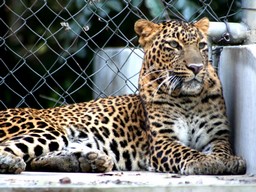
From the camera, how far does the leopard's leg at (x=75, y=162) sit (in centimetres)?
618

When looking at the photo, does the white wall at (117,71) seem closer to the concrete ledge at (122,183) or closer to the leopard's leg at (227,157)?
the leopard's leg at (227,157)

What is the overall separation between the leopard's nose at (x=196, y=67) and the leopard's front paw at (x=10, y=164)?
146 centimetres

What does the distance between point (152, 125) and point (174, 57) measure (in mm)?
507

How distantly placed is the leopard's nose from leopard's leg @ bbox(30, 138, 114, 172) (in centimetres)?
90

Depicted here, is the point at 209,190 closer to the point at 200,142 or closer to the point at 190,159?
the point at 190,159

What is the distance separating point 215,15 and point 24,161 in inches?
85.2

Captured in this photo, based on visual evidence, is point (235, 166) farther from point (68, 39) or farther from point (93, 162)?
point (68, 39)

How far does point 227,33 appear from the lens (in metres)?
7.13

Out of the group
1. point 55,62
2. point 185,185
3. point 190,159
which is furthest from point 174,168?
point 55,62

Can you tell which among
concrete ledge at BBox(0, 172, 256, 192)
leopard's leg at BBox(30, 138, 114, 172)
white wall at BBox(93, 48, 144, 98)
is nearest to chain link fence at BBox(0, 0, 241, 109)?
white wall at BBox(93, 48, 144, 98)

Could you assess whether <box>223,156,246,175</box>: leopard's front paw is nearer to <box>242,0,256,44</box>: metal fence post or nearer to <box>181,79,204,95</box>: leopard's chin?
<box>181,79,204,95</box>: leopard's chin

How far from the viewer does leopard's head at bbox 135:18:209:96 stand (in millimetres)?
6660

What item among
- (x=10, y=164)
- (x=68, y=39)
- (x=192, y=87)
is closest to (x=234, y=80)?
(x=192, y=87)

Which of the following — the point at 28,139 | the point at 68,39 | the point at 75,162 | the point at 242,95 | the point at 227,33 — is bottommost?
the point at 75,162
